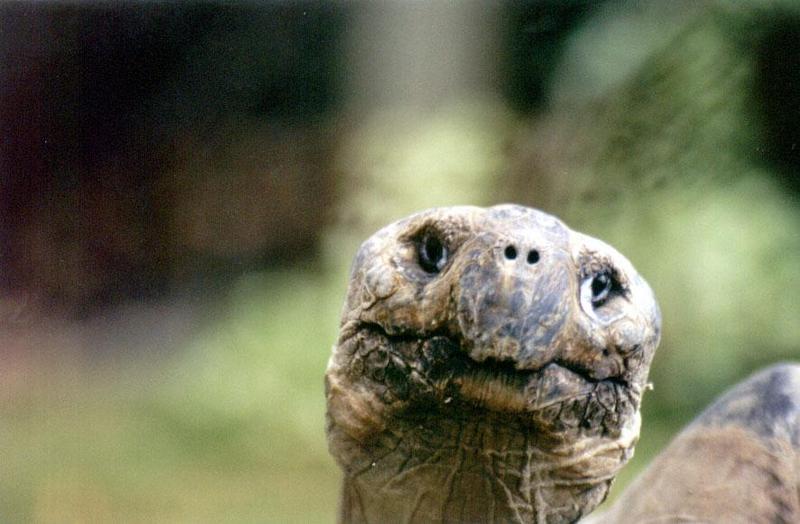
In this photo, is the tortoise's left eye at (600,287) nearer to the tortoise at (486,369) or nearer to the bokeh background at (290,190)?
the tortoise at (486,369)

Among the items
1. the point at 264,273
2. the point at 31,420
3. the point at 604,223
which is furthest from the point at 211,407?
the point at 604,223

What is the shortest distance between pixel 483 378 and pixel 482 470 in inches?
7.0

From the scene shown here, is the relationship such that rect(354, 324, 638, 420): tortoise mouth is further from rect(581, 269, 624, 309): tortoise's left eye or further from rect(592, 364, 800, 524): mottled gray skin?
rect(592, 364, 800, 524): mottled gray skin

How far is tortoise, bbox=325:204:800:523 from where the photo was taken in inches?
38.4

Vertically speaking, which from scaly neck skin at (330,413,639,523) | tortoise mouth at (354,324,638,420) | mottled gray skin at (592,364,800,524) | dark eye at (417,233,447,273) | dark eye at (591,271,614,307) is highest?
dark eye at (417,233,447,273)

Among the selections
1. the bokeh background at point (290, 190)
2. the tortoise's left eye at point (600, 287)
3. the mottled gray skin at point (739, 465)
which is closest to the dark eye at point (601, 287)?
the tortoise's left eye at point (600, 287)

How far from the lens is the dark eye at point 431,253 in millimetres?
1043

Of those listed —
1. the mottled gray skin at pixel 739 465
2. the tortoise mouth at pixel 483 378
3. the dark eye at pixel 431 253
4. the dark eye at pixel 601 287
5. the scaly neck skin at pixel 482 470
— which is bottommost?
the mottled gray skin at pixel 739 465

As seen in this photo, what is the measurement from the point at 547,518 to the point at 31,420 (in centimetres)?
158

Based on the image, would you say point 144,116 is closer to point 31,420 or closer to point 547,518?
point 31,420

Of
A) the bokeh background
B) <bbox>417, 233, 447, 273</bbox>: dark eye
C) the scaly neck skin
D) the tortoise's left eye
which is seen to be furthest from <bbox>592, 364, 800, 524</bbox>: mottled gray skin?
the bokeh background

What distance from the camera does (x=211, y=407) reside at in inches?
112

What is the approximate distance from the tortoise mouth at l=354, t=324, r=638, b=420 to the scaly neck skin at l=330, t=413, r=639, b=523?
2.0 inches

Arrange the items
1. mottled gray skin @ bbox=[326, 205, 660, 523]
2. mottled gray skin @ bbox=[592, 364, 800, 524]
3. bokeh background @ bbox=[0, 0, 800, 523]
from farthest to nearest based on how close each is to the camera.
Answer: bokeh background @ bbox=[0, 0, 800, 523]
mottled gray skin @ bbox=[592, 364, 800, 524]
mottled gray skin @ bbox=[326, 205, 660, 523]
